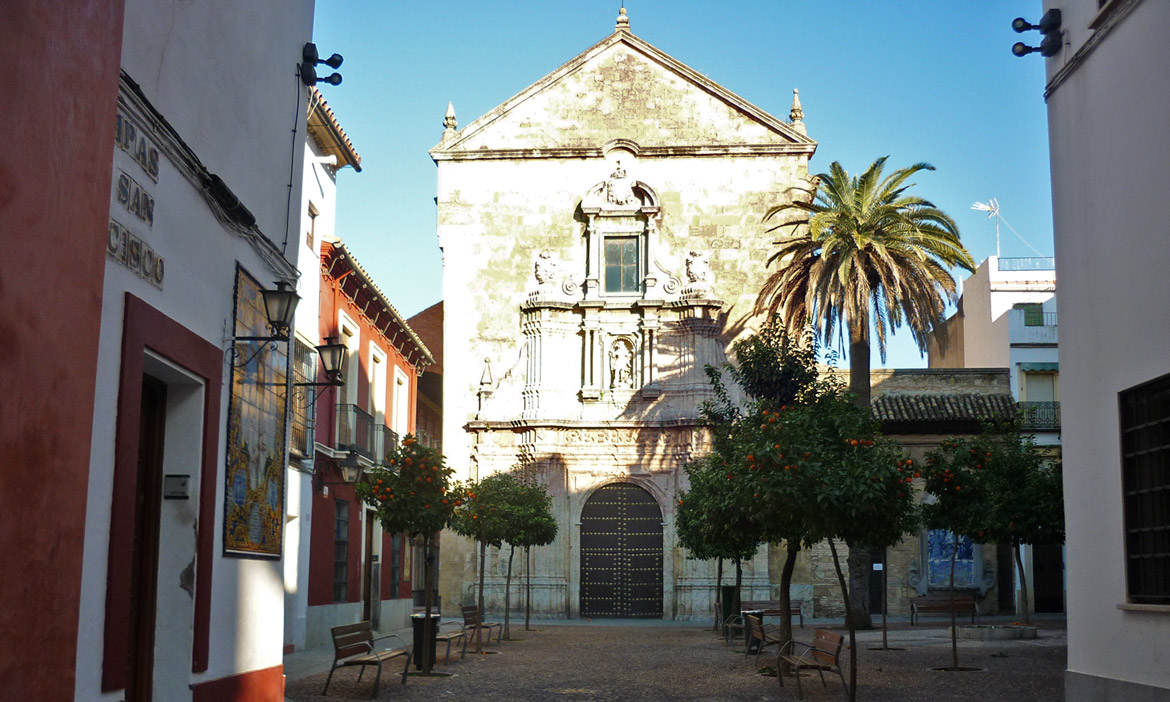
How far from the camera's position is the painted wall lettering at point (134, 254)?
7527 mm

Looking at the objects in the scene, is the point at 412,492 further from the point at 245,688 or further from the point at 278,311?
the point at 245,688

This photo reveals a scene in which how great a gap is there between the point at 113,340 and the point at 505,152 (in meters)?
29.0

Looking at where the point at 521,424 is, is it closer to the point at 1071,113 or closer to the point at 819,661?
the point at 819,661

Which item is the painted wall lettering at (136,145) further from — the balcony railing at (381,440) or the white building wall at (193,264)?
the balcony railing at (381,440)

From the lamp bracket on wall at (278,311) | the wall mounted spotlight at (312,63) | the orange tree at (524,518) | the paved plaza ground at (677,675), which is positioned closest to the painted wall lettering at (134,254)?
the lamp bracket on wall at (278,311)

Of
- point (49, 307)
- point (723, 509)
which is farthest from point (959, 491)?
point (49, 307)

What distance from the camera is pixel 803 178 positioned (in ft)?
116

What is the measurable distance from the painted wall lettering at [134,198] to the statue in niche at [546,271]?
26583 millimetres

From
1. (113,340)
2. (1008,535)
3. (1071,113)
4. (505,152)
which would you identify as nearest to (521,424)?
(505,152)

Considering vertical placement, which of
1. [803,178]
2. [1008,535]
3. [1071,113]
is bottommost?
[1008,535]

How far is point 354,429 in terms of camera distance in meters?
25.0

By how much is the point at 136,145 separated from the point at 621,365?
27021 millimetres

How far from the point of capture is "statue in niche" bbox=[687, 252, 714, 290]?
3412cm

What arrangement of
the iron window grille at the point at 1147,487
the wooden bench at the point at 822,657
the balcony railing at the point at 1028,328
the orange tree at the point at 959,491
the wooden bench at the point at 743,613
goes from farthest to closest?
the balcony railing at the point at 1028,328
the wooden bench at the point at 743,613
the orange tree at the point at 959,491
the wooden bench at the point at 822,657
the iron window grille at the point at 1147,487
